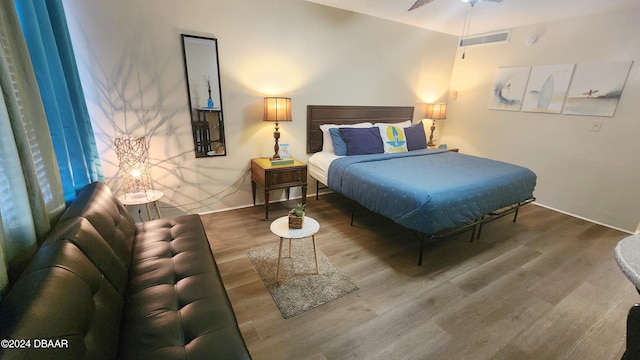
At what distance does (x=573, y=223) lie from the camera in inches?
130

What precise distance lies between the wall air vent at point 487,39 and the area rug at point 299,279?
4216 mm

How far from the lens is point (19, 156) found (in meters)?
1.10

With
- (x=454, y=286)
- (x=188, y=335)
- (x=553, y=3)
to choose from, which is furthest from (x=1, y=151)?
(x=553, y=3)

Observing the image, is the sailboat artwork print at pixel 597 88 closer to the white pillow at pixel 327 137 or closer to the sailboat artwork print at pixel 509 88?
→ the sailboat artwork print at pixel 509 88

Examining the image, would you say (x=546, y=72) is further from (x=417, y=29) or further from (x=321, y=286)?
(x=321, y=286)

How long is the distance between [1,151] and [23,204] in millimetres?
235

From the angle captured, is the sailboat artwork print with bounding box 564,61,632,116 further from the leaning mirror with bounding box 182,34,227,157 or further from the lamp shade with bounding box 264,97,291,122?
the leaning mirror with bounding box 182,34,227,157

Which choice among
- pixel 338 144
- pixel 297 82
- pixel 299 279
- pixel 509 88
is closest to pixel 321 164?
pixel 338 144

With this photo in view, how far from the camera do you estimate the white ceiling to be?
294 centimetres

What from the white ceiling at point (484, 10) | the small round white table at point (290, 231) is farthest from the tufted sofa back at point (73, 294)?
the white ceiling at point (484, 10)

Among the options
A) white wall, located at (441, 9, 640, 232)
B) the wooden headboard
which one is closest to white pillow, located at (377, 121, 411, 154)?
the wooden headboard

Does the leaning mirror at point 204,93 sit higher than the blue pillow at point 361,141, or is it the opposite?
the leaning mirror at point 204,93

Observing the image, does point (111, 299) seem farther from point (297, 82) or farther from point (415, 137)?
point (415, 137)

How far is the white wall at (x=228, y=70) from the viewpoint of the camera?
243cm
